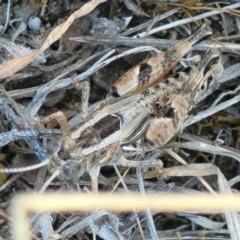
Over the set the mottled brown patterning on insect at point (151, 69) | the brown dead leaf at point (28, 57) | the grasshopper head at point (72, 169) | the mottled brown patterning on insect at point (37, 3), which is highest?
the mottled brown patterning on insect at point (37, 3)

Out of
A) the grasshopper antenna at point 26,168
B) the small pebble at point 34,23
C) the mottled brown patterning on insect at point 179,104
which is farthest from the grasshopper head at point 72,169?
the small pebble at point 34,23

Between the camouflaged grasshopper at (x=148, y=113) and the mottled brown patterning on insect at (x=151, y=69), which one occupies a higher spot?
the mottled brown patterning on insect at (x=151, y=69)

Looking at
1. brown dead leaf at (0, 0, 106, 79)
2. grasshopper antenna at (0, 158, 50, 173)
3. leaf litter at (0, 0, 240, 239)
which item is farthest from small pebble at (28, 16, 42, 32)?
grasshopper antenna at (0, 158, 50, 173)

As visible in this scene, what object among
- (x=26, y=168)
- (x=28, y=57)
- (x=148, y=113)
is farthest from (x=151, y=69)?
(x=26, y=168)

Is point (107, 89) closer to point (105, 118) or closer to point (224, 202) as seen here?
point (105, 118)

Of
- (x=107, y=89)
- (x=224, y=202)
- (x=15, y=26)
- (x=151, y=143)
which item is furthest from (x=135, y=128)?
(x=15, y=26)

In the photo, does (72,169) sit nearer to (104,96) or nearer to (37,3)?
(104,96)

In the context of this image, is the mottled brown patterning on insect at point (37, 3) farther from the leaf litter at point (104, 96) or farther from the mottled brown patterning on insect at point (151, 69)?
the mottled brown patterning on insect at point (151, 69)

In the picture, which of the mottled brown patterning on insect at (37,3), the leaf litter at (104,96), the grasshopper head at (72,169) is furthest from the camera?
the mottled brown patterning on insect at (37,3)
